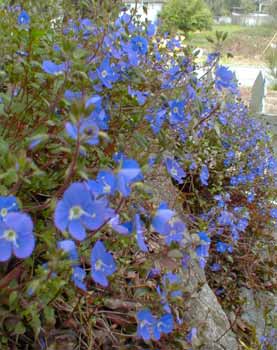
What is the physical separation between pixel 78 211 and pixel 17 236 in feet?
0.25

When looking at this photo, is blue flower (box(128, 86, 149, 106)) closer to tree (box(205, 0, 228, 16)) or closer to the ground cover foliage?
the ground cover foliage

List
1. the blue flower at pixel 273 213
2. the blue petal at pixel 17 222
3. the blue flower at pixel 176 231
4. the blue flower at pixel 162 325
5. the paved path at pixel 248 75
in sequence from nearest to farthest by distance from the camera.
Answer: the blue petal at pixel 17 222 < the blue flower at pixel 176 231 < the blue flower at pixel 162 325 < the blue flower at pixel 273 213 < the paved path at pixel 248 75

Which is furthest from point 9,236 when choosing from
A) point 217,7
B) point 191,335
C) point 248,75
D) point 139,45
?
point 217,7

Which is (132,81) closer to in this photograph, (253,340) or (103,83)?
(103,83)

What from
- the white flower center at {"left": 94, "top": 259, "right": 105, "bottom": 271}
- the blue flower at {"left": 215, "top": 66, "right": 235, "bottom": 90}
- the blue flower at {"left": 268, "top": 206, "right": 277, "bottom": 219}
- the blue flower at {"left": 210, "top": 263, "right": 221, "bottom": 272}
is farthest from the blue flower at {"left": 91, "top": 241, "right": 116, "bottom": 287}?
the blue flower at {"left": 268, "top": 206, "right": 277, "bottom": 219}

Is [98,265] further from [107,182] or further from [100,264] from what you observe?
[107,182]

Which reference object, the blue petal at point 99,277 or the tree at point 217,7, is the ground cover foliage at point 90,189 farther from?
the tree at point 217,7

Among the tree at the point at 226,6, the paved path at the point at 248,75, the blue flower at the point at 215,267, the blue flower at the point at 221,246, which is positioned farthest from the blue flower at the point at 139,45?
the tree at the point at 226,6

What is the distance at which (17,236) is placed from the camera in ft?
1.92

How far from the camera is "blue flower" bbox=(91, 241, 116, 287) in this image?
0.68m

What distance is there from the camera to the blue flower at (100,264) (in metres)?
0.68

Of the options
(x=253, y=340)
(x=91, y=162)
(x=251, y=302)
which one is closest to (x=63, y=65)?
(x=91, y=162)

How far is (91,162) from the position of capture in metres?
1.11

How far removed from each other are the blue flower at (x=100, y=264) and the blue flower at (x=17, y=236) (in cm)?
12
